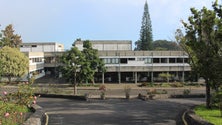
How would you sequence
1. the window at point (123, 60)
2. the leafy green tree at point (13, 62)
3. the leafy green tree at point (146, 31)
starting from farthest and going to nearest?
the leafy green tree at point (146, 31) → the window at point (123, 60) → the leafy green tree at point (13, 62)

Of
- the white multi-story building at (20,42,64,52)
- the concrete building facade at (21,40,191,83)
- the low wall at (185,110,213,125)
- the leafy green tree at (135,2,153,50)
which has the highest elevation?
the leafy green tree at (135,2,153,50)

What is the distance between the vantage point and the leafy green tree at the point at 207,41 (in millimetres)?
23234

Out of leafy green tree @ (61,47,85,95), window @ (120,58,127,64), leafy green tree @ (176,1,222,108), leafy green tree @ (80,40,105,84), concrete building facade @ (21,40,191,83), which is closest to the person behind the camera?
leafy green tree @ (176,1,222,108)

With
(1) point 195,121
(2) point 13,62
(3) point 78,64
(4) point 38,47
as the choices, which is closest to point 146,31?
(4) point 38,47

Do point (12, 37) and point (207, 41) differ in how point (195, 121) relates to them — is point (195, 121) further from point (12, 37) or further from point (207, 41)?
point (12, 37)

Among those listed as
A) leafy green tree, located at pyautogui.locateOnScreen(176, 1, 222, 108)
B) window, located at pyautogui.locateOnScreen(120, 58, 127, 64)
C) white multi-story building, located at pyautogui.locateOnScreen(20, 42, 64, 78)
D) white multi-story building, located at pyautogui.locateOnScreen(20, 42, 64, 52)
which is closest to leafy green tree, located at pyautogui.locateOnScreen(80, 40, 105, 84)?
white multi-story building, located at pyautogui.locateOnScreen(20, 42, 64, 78)

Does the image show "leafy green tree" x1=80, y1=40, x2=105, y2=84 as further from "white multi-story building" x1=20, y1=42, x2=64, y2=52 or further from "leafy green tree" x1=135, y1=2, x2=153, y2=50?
"leafy green tree" x1=135, y1=2, x2=153, y2=50

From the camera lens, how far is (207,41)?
24016mm

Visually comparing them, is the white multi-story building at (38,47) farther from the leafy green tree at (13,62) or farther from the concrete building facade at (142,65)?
the leafy green tree at (13,62)

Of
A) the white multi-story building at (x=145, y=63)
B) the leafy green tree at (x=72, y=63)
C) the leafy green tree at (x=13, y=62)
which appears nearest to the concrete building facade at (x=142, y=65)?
the white multi-story building at (x=145, y=63)

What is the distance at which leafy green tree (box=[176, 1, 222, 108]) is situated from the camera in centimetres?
2323

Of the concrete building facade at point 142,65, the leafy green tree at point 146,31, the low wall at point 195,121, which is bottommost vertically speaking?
the low wall at point 195,121

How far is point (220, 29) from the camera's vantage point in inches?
901

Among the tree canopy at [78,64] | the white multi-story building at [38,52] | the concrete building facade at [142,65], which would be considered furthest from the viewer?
the concrete building facade at [142,65]
